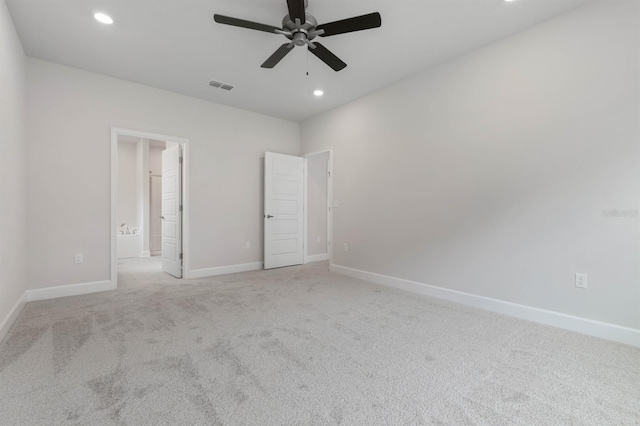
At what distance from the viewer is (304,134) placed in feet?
19.1

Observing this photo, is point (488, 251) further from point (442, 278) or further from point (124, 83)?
point (124, 83)

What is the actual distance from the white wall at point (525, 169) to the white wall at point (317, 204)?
2.06 meters

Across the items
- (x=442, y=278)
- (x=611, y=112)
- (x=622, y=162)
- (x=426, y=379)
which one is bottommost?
(x=426, y=379)

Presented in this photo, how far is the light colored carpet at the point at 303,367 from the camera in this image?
1.52 m

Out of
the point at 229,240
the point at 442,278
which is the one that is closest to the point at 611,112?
the point at 442,278

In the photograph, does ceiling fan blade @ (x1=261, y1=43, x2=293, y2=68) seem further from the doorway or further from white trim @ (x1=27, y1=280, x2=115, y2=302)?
white trim @ (x1=27, y1=280, x2=115, y2=302)

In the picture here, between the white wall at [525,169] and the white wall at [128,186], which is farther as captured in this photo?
the white wall at [128,186]

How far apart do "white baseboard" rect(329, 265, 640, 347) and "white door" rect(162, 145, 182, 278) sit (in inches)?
130

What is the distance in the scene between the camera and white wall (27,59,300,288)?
Result: 3.47m

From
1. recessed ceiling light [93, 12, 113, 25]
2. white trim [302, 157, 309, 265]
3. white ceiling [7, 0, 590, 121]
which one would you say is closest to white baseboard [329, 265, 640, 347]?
white trim [302, 157, 309, 265]

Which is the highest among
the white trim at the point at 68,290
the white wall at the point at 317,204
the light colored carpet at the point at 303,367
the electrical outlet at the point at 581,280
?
the white wall at the point at 317,204

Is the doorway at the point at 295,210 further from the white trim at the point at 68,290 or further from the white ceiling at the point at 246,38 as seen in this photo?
the white trim at the point at 68,290

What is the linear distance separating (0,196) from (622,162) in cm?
512

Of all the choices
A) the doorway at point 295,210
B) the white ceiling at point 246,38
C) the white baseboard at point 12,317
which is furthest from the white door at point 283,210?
the white baseboard at point 12,317
